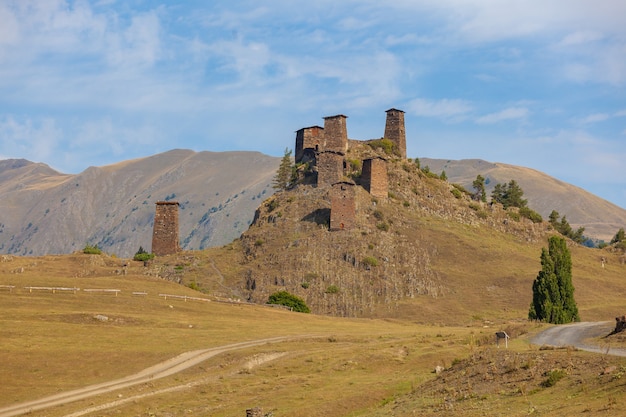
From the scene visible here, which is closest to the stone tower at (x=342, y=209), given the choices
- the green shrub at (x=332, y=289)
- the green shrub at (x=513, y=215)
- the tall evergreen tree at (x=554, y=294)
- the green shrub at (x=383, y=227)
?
the green shrub at (x=383, y=227)

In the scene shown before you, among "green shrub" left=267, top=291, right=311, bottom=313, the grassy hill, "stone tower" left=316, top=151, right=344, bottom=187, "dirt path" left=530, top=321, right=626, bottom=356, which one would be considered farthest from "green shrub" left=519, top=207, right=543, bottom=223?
"dirt path" left=530, top=321, right=626, bottom=356

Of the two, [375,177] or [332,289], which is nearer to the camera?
[332,289]

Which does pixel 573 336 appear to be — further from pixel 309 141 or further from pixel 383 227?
pixel 309 141

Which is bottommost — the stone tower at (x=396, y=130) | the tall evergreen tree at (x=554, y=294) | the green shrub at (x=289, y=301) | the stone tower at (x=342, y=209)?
the green shrub at (x=289, y=301)

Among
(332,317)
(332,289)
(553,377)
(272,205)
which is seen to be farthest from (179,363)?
(272,205)

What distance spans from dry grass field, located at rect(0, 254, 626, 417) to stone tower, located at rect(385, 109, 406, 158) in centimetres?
4963

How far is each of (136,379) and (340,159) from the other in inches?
2991

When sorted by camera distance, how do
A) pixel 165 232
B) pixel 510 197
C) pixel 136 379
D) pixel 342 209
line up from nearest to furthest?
pixel 136 379
pixel 342 209
pixel 165 232
pixel 510 197

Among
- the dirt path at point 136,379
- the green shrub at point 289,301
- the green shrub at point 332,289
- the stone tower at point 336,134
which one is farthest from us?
the stone tower at point 336,134

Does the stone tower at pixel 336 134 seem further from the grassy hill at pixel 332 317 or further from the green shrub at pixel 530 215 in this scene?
the green shrub at pixel 530 215

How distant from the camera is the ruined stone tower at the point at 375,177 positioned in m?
121

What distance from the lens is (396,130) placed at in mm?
135750

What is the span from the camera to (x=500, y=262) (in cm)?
11431

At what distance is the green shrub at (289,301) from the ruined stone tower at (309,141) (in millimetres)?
38470
